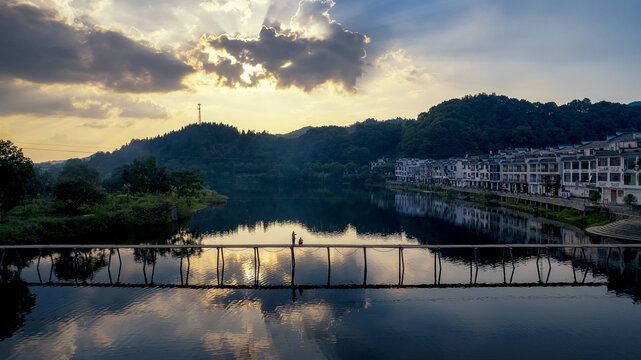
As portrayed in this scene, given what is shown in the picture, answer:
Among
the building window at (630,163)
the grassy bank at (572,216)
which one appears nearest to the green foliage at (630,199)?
the grassy bank at (572,216)

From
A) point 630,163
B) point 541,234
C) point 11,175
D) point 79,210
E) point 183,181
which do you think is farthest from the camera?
point 183,181

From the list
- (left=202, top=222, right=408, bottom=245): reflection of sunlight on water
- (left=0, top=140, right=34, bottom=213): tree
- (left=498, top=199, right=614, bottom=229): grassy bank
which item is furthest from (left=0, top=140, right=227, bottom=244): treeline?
(left=498, top=199, right=614, bottom=229): grassy bank

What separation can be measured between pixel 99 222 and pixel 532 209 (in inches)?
3078

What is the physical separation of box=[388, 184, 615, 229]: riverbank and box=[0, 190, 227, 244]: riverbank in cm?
6352

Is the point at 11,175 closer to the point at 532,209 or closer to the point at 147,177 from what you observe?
the point at 147,177

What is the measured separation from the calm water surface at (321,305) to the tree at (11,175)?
13540 mm

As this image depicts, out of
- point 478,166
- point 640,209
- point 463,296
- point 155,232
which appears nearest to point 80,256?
point 155,232

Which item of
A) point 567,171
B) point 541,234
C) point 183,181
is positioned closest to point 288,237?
point 541,234

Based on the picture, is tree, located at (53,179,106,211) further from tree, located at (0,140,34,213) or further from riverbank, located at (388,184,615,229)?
riverbank, located at (388,184,615,229)

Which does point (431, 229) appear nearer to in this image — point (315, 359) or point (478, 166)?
point (315, 359)

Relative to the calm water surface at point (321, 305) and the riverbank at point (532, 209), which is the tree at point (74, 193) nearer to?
the calm water surface at point (321, 305)

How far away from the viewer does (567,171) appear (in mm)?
78000

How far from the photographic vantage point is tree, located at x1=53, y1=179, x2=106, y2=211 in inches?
2240

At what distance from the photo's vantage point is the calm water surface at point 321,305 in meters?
22.3
